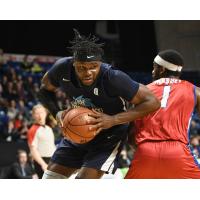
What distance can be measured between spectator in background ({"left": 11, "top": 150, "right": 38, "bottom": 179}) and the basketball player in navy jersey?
5031 millimetres

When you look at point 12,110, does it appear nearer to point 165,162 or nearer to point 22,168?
point 22,168

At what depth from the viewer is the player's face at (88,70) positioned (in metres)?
3.51

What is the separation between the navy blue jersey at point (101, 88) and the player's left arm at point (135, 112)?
0.21ft

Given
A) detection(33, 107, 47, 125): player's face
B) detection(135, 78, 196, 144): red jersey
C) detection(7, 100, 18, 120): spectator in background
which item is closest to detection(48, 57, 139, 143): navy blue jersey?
detection(135, 78, 196, 144): red jersey

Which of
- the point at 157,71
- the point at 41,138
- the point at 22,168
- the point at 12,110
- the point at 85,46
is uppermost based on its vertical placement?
the point at 85,46

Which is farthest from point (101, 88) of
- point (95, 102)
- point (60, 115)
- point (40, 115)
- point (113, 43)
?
point (113, 43)

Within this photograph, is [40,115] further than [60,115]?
Yes

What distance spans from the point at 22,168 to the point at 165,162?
5.87 m

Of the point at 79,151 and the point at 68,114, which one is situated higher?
the point at 68,114

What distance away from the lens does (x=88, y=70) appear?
3.52 meters
